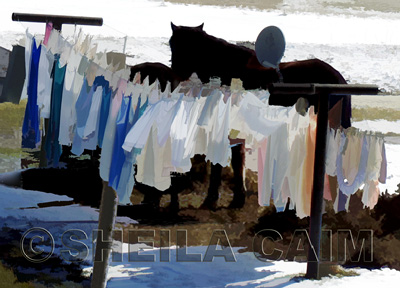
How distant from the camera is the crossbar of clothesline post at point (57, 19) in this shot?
4.61 metres

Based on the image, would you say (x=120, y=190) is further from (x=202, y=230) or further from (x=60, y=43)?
(x=202, y=230)

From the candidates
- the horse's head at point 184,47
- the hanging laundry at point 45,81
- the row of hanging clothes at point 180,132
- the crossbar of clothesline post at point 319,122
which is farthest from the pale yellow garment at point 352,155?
the horse's head at point 184,47

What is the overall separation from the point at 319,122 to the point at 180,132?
2.83ft

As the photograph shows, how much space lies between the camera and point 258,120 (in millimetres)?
3137

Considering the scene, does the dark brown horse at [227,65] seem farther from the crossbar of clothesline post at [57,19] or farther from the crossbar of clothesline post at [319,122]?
the crossbar of clothesline post at [319,122]

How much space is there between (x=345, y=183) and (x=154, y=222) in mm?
2619

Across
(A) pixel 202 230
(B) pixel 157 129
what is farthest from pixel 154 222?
(B) pixel 157 129

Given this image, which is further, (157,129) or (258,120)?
(258,120)

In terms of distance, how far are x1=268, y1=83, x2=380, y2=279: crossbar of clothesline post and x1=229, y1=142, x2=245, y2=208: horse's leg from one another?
104 inches

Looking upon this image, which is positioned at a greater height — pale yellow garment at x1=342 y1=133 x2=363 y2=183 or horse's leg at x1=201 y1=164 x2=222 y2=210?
pale yellow garment at x1=342 y1=133 x2=363 y2=183
